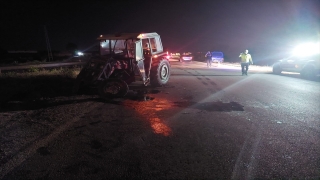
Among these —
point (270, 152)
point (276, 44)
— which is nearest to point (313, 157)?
point (270, 152)

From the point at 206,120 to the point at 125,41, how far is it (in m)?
5.35

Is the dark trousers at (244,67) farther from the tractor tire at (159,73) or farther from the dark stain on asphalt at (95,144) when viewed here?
the dark stain on asphalt at (95,144)

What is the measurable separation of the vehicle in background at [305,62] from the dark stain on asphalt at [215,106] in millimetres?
9704

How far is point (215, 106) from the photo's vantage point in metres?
7.72

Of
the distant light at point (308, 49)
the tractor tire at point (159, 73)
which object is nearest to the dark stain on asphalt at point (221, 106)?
the tractor tire at point (159, 73)

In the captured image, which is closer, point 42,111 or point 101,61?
point 42,111

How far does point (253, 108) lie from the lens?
7.48 meters

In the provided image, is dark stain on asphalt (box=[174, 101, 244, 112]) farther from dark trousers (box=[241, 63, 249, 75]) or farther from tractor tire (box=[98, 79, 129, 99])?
dark trousers (box=[241, 63, 249, 75])

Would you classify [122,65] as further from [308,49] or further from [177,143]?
[308,49]

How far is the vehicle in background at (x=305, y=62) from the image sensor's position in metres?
15.0

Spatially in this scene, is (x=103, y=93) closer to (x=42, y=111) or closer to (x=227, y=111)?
(x=42, y=111)

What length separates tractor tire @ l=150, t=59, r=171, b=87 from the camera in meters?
11.1

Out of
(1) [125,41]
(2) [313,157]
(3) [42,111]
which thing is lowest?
(2) [313,157]

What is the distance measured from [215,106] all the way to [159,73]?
4165 millimetres
